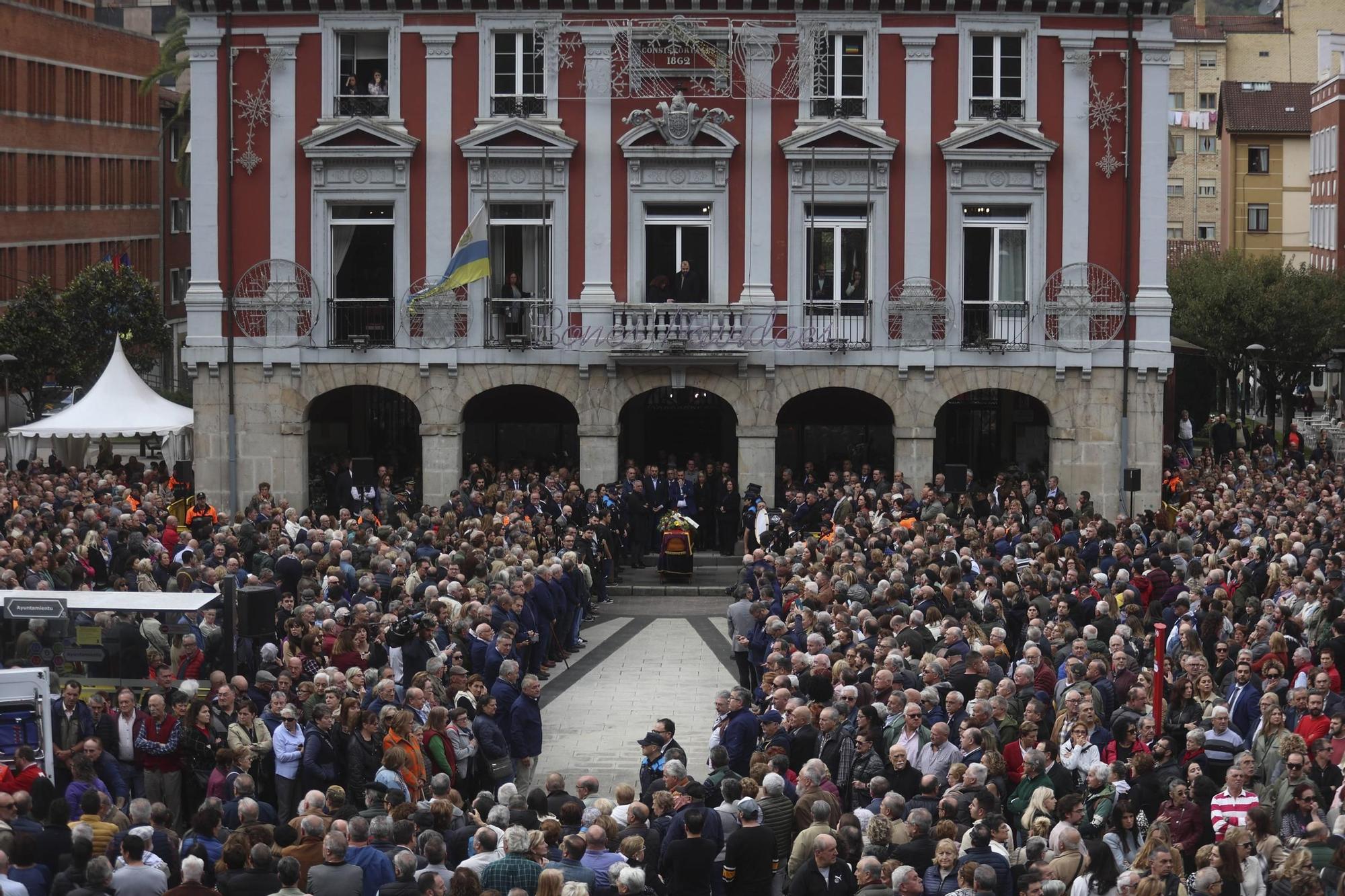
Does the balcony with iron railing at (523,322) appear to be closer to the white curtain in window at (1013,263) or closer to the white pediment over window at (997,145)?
the white pediment over window at (997,145)

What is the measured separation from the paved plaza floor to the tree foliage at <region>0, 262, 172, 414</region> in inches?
1138

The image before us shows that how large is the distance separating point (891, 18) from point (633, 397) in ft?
27.6

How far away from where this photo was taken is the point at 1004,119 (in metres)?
38.0

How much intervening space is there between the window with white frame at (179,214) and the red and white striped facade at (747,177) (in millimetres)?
40463

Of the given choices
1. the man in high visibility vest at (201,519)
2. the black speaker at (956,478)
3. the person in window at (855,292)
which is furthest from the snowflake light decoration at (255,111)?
the black speaker at (956,478)

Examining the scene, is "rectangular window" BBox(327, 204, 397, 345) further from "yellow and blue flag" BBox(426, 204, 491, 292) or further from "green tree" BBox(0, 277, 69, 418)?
"green tree" BBox(0, 277, 69, 418)

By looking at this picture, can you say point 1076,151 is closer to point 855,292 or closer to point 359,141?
point 855,292

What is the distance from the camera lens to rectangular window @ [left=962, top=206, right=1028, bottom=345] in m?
38.2

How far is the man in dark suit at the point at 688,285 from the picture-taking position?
38094mm

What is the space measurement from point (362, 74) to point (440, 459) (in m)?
6.93

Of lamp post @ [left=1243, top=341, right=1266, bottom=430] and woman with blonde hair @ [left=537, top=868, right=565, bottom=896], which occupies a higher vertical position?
lamp post @ [left=1243, top=341, right=1266, bottom=430]

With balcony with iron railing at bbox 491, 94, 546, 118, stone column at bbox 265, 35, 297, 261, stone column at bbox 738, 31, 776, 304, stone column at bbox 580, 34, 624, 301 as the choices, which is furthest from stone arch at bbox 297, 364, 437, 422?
stone column at bbox 738, 31, 776, 304

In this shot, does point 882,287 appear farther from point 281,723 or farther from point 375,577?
point 281,723

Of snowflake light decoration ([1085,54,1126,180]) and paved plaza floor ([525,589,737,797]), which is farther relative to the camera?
snowflake light decoration ([1085,54,1126,180])
